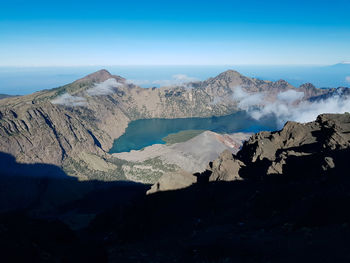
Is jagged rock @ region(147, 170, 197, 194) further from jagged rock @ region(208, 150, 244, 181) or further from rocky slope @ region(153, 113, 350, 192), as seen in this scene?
jagged rock @ region(208, 150, 244, 181)

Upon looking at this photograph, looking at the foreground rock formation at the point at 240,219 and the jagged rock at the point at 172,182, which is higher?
the foreground rock formation at the point at 240,219

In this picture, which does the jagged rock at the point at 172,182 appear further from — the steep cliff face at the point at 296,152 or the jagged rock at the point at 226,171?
the steep cliff face at the point at 296,152

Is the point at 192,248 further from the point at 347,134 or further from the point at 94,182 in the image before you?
the point at 94,182

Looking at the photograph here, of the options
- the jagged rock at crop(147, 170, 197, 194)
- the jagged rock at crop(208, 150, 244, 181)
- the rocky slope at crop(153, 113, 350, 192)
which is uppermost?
the rocky slope at crop(153, 113, 350, 192)

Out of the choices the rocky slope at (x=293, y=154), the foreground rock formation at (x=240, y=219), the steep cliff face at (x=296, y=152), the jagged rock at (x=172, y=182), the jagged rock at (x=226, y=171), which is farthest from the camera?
the jagged rock at (x=172, y=182)

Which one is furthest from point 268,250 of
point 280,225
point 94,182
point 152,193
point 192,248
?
point 94,182

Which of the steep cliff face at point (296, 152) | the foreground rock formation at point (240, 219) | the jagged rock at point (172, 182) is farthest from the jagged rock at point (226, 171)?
the jagged rock at point (172, 182)

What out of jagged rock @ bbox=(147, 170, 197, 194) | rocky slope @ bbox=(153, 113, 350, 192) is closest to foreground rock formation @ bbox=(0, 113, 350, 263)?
rocky slope @ bbox=(153, 113, 350, 192)

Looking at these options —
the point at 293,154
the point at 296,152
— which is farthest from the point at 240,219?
the point at 296,152

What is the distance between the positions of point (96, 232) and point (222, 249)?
5349 cm

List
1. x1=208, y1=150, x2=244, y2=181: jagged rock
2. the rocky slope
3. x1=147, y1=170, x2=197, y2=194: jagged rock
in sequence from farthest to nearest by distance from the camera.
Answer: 1. x1=147, y1=170, x2=197, y2=194: jagged rock
2. x1=208, y1=150, x2=244, y2=181: jagged rock
3. the rocky slope

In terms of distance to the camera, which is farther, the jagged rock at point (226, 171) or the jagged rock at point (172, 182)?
the jagged rock at point (172, 182)

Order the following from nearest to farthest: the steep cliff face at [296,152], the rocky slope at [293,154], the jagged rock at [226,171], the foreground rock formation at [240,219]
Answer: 1. the foreground rock formation at [240,219]
2. the steep cliff face at [296,152]
3. the rocky slope at [293,154]
4. the jagged rock at [226,171]

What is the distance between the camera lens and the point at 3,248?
22.2 meters
